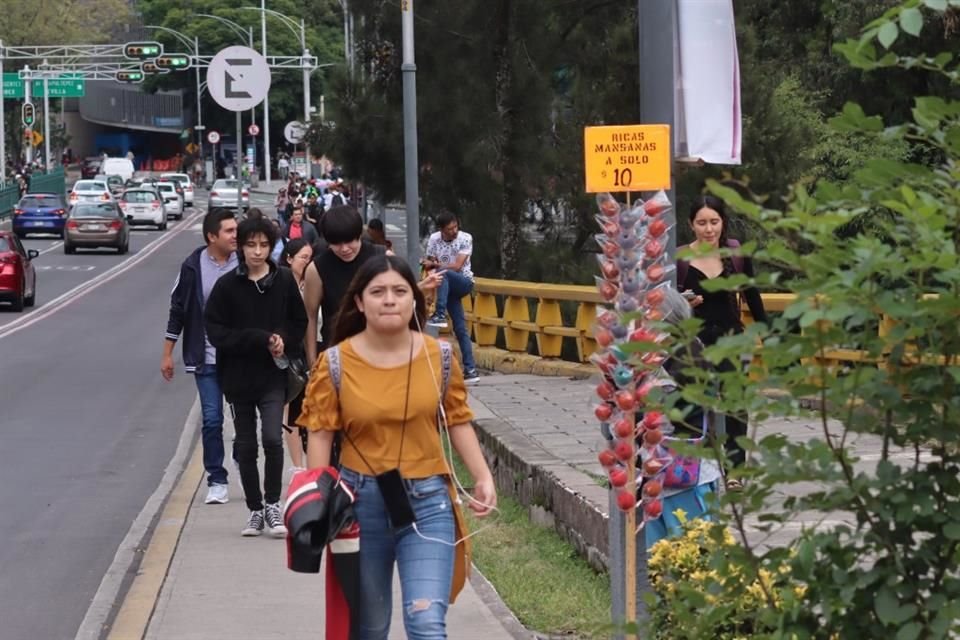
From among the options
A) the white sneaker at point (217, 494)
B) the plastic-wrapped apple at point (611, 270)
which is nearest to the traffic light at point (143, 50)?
the white sneaker at point (217, 494)

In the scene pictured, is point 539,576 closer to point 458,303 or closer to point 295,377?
point 295,377

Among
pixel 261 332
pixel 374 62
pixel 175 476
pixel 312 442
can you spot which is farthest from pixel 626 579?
pixel 374 62

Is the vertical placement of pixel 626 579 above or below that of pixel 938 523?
below

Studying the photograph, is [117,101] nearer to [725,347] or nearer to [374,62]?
[374,62]

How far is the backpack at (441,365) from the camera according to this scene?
561 cm

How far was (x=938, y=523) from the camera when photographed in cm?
339

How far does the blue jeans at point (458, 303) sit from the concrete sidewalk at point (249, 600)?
6837 millimetres

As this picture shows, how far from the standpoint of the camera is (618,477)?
5.77m

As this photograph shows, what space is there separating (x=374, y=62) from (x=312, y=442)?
19.2 metres

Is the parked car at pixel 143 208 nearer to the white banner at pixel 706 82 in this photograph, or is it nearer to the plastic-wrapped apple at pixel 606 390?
the white banner at pixel 706 82

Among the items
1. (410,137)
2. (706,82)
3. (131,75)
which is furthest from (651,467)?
(131,75)

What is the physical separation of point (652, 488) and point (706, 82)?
206 cm

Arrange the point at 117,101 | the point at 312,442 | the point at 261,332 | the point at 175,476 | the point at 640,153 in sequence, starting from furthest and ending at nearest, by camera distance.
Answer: the point at 117,101
the point at 175,476
the point at 261,332
the point at 640,153
the point at 312,442

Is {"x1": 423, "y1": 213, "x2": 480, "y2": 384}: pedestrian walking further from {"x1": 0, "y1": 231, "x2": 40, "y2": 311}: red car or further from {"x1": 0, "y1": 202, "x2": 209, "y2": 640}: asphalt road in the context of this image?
{"x1": 0, "y1": 231, "x2": 40, "y2": 311}: red car
